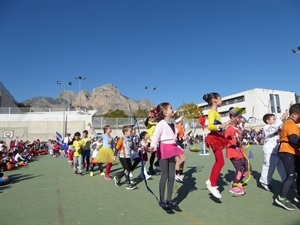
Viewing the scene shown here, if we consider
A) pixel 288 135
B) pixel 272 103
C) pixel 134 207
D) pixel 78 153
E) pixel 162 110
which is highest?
pixel 272 103

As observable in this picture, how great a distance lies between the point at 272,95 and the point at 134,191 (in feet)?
247

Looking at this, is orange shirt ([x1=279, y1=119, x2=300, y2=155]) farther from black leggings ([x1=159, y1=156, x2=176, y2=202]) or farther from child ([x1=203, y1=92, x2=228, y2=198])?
black leggings ([x1=159, y1=156, x2=176, y2=202])

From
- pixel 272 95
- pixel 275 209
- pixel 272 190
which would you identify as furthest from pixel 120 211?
pixel 272 95

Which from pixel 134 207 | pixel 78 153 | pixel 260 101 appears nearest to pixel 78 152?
pixel 78 153

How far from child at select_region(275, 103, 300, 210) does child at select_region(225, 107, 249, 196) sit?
114cm

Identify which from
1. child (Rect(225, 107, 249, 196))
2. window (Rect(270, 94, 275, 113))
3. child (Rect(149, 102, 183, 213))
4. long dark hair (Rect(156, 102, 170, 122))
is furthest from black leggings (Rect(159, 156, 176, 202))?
window (Rect(270, 94, 275, 113))

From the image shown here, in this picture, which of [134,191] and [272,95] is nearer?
[134,191]

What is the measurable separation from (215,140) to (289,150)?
132cm

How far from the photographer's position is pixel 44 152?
27828mm

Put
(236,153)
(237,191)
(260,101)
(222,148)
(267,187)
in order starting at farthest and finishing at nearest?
(260,101) → (267,187) → (236,153) → (237,191) → (222,148)

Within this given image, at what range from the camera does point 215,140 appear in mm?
5184

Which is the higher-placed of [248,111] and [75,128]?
[248,111]

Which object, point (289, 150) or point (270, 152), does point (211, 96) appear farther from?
point (270, 152)

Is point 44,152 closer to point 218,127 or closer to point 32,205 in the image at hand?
point 32,205
